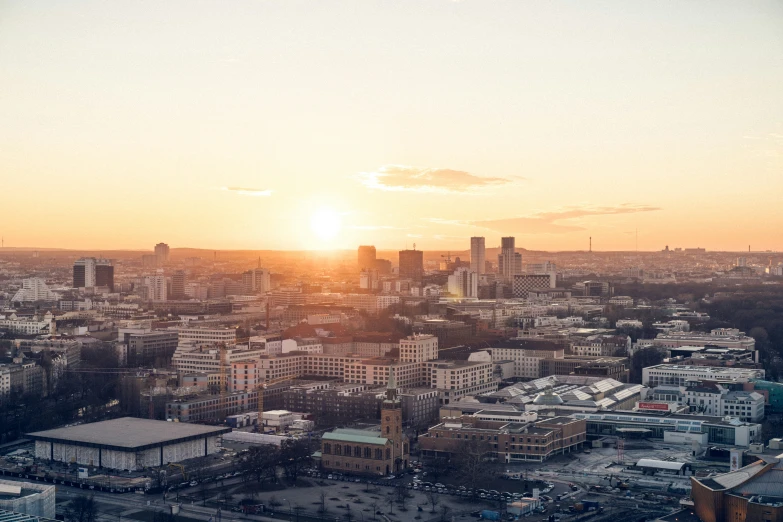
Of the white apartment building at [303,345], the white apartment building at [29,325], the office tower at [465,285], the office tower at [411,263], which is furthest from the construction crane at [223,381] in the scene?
the office tower at [411,263]

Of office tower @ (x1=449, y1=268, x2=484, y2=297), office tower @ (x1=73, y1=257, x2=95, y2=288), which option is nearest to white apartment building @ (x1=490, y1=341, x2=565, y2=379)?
office tower @ (x1=449, y1=268, x2=484, y2=297)

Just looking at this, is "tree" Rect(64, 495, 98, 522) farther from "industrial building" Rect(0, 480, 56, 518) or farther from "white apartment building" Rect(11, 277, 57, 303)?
"white apartment building" Rect(11, 277, 57, 303)

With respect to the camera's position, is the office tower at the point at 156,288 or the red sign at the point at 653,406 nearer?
the red sign at the point at 653,406

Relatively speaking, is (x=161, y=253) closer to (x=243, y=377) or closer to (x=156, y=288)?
(x=156, y=288)

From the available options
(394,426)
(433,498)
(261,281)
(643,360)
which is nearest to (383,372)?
(394,426)

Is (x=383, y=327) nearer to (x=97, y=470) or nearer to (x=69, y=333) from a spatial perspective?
(x=69, y=333)

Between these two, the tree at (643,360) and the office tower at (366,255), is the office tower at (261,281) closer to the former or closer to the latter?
the office tower at (366,255)
